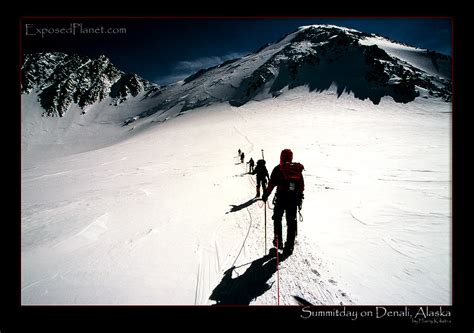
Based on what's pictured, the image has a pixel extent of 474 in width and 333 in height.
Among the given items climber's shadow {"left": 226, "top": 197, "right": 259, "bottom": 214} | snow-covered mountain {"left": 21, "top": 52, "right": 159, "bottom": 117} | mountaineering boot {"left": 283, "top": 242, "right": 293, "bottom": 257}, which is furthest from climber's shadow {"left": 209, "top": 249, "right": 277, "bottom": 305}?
snow-covered mountain {"left": 21, "top": 52, "right": 159, "bottom": 117}

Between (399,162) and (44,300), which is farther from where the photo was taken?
(399,162)

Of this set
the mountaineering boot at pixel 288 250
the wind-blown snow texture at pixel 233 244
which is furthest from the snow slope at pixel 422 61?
the mountaineering boot at pixel 288 250

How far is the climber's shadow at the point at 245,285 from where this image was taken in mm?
3707

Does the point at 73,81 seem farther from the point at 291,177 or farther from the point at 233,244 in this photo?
the point at 291,177

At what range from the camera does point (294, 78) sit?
95.9 m

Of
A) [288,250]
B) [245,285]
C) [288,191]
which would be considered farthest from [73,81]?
[245,285]

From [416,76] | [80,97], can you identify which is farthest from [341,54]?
[80,97]

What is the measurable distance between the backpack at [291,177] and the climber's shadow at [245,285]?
1438mm

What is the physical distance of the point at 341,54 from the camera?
107m

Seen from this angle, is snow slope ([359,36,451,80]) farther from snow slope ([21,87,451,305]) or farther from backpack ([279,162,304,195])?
backpack ([279,162,304,195])

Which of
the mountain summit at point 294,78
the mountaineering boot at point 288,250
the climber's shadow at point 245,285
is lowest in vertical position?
the climber's shadow at point 245,285

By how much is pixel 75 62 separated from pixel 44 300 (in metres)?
192

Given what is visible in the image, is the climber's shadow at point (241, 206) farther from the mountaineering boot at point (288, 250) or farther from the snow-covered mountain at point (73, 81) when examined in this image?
the snow-covered mountain at point (73, 81)
